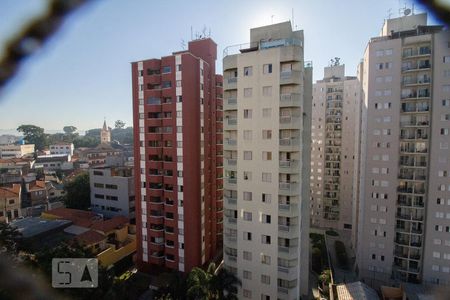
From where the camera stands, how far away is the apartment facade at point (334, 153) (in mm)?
37844

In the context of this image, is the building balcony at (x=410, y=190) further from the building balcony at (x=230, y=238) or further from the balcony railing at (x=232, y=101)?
the balcony railing at (x=232, y=101)

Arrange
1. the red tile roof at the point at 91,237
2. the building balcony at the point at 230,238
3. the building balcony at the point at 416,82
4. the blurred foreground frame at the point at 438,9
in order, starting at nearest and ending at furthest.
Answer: the blurred foreground frame at the point at 438,9, the building balcony at the point at 230,238, the red tile roof at the point at 91,237, the building balcony at the point at 416,82

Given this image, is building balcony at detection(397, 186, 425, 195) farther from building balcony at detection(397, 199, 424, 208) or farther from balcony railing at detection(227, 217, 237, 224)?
balcony railing at detection(227, 217, 237, 224)

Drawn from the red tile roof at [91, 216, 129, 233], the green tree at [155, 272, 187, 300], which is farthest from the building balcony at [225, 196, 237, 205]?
the red tile roof at [91, 216, 129, 233]

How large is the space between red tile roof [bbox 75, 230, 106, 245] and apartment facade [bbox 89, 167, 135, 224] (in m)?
5.53

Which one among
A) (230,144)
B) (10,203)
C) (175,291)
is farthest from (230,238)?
(10,203)

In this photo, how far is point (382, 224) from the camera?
2453 cm

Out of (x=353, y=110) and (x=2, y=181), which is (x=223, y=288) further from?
(x=2, y=181)

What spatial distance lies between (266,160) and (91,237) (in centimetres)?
1713

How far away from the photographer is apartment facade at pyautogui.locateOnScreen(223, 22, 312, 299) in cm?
1622

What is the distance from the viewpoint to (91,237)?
75.0 feet

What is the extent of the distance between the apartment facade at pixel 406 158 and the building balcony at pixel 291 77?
1231 centimetres

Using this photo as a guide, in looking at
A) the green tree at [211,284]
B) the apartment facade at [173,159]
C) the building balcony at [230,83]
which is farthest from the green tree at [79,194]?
the building balcony at [230,83]

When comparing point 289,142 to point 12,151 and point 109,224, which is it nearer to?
point 109,224
